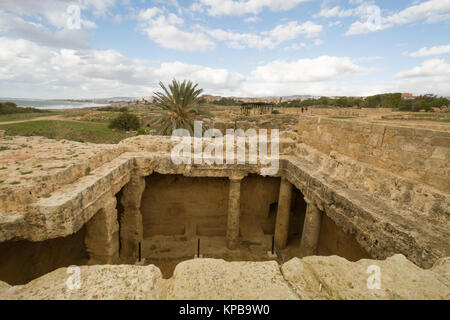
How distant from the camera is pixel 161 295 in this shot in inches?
77.6

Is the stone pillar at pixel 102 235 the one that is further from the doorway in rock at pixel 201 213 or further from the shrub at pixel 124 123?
the shrub at pixel 124 123

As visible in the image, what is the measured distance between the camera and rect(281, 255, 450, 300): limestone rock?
1929 mm

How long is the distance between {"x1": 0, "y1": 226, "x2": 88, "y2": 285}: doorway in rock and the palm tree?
8.24 metres

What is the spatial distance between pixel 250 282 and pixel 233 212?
19.2ft

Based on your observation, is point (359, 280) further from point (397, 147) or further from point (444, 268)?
point (397, 147)

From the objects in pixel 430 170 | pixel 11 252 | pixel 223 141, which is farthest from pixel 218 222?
pixel 430 170

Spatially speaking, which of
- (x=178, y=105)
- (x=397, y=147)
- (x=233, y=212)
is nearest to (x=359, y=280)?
(x=397, y=147)

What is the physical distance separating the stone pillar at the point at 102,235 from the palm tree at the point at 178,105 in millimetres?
8628

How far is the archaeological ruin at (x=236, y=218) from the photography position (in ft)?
6.93

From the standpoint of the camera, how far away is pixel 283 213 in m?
8.05

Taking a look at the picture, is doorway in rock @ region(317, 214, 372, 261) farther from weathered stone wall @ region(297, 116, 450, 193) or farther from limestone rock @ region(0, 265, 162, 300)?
limestone rock @ region(0, 265, 162, 300)

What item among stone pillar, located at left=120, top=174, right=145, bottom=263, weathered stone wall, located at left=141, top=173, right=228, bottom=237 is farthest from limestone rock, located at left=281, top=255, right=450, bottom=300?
weathered stone wall, located at left=141, top=173, right=228, bottom=237
